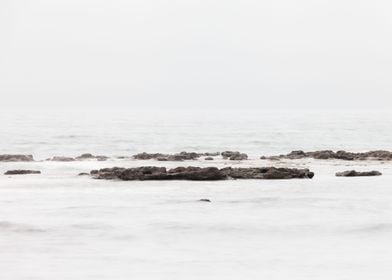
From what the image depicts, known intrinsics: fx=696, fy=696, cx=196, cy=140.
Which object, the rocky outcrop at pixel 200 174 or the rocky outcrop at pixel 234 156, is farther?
the rocky outcrop at pixel 234 156

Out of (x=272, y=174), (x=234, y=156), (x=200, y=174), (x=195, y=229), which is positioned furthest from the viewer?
(x=234, y=156)

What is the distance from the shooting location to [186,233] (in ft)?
46.2

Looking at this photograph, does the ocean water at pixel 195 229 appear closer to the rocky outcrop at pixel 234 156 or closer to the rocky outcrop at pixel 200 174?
the rocky outcrop at pixel 200 174

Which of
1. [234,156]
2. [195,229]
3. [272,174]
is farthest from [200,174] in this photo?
[234,156]

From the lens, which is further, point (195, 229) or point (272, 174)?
point (272, 174)

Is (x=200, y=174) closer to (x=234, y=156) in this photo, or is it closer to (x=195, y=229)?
(x=195, y=229)

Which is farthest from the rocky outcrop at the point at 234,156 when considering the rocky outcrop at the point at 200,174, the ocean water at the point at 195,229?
the ocean water at the point at 195,229

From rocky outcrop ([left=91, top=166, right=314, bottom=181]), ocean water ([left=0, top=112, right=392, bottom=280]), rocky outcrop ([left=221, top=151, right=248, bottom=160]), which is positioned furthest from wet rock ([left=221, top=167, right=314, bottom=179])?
rocky outcrop ([left=221, top=151, right=248, bottom=160])

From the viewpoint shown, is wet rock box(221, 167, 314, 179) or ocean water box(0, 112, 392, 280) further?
wet rock box(221, 167, 314, 179)

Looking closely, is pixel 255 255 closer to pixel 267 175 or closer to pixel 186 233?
pixel 186 233

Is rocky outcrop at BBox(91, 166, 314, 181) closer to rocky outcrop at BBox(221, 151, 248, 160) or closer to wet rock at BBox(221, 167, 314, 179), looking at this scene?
wet rock at BBox(221, 167, 314, 179)

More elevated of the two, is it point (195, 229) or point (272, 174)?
point (272, 174)

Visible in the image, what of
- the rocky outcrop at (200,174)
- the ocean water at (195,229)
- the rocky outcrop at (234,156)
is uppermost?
the rocky outcrop at (234,156)

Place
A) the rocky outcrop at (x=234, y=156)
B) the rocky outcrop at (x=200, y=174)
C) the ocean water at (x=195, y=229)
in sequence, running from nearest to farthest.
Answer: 1. the ocean water at (x=195, y=229)
2. the rocky outcrop at (x=200, y=174)
3. the rocky outcrop at (x=234, y=156)
